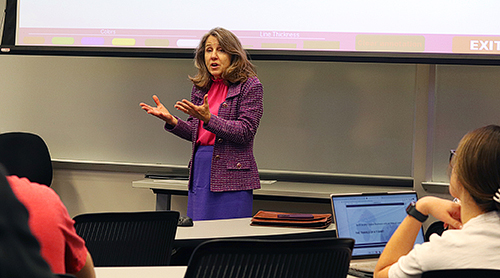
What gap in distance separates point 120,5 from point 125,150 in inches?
43.7

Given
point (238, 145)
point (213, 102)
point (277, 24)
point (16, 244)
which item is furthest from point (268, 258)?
point (277, 24)

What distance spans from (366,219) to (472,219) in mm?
410

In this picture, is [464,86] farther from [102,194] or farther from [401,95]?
[102,194]

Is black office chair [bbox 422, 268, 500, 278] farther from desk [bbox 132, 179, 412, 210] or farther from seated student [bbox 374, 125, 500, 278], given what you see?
desk [bbox 132, 179, 412, 210]

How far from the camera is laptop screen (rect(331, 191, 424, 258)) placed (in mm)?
1502

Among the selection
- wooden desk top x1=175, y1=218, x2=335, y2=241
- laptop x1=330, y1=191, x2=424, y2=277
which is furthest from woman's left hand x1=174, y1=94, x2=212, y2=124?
laptop x1=330, y1=191, x2=424, y2=277

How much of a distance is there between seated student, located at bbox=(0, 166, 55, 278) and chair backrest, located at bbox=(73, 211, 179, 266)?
109cm

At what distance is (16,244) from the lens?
365 mm

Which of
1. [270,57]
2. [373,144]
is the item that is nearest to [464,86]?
[373,144]

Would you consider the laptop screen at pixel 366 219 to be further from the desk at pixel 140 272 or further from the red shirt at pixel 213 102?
the red shirt at pixel 213 102

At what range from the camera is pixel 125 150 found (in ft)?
12.6

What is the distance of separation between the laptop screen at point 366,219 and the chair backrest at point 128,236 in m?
0.49

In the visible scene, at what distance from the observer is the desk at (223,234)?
1724mm

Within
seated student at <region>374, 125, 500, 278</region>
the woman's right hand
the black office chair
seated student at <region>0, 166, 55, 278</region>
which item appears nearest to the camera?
seated student at <region>0, 166, 55, 278</region>
